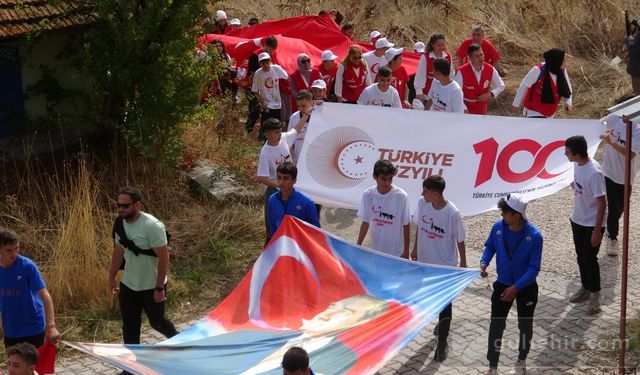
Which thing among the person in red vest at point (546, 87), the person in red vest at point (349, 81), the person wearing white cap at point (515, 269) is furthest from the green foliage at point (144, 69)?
the person wearing white cap at point (515, 269)

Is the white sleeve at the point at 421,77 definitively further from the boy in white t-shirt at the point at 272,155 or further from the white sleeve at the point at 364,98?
the boy in white t-shirt at the point at 272,155

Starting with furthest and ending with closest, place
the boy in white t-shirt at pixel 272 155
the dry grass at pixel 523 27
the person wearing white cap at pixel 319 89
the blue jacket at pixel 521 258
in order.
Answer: the dry grass at pixel 523 27, the person wearing white cap at pixel 319 89, the boy in white t-shirt at pixel 272 155, the blue jacket at pixel 521 258

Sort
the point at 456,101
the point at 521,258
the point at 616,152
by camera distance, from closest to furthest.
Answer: the point at 521,258
the point at 616,152
the point at 456,101

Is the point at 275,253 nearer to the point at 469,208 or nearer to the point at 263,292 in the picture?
the point at 263,292

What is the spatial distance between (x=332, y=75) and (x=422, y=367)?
23.9 feet

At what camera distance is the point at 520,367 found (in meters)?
8.17

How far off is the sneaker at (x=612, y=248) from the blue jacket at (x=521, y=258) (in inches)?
124

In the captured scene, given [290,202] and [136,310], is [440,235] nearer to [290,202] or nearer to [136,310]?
[290,202]

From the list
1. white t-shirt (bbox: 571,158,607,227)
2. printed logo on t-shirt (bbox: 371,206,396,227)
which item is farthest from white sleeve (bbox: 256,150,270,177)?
white t-shirt (bbox: 571,158,607,227)

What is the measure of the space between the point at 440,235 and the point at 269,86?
20.6 feet

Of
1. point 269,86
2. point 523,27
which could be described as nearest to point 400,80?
point 269,86

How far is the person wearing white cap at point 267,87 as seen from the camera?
14.5 meters

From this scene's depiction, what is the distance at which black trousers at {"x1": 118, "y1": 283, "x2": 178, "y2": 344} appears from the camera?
8469 mm

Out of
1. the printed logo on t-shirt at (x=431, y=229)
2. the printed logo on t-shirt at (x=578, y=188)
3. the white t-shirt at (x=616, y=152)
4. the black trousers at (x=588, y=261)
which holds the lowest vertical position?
the black trousers at (x=588, y=261)
